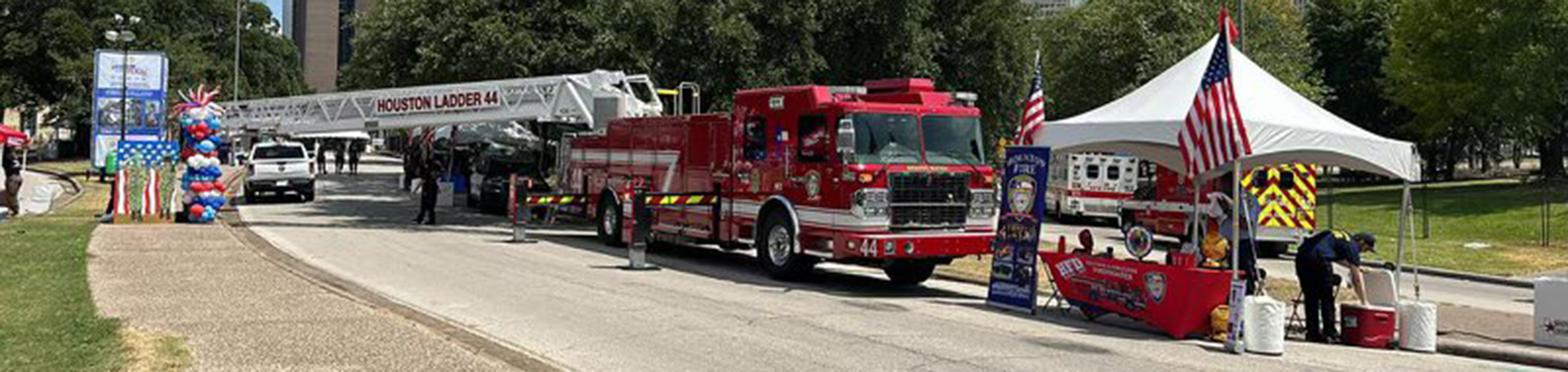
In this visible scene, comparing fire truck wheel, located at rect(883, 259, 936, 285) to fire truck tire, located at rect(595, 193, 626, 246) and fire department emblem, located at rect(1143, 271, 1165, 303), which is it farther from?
fire truck tire, located at rect(595, 193, 626, 246)

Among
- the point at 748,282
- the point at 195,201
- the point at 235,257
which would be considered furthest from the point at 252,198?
the point at 748,282

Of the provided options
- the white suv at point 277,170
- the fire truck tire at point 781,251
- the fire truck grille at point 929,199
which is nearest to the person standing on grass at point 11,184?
the white suv at point 277,170

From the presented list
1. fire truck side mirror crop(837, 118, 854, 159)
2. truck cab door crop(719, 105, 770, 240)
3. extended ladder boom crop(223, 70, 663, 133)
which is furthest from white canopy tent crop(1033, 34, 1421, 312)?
extended ladder boom crop(223, 70, 663, 133)

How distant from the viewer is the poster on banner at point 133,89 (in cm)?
3791

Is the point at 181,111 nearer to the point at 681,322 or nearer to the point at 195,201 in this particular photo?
the point at 195,201

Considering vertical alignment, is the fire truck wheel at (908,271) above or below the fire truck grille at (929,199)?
below

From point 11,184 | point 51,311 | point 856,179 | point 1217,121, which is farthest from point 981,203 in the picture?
point 11,184

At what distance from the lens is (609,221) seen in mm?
22188

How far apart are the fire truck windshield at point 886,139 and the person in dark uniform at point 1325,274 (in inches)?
192

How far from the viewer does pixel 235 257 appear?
17094 millimetres

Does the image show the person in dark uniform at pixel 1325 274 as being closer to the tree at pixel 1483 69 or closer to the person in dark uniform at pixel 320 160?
the tree at pixel 1483 69

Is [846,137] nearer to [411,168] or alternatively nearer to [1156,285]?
[1156,285]

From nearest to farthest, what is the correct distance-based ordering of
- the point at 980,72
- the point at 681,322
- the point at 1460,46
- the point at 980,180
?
the point at 681,322, the point at 980,180, the point at 980,72, the point at 1460,46

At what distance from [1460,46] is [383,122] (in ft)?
132
